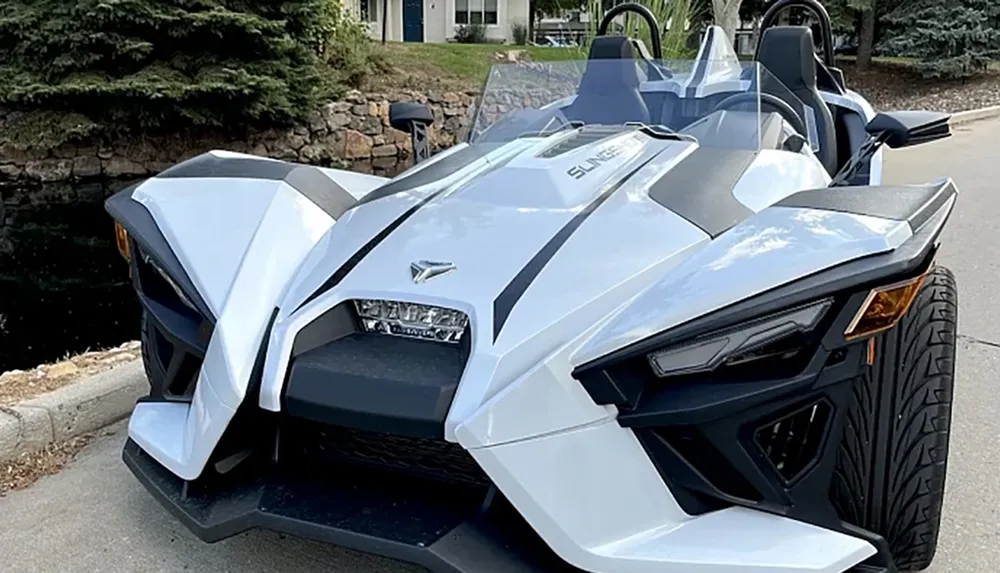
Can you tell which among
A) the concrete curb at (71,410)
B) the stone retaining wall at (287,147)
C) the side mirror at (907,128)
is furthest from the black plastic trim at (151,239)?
the stone retaining wall at (287,147)

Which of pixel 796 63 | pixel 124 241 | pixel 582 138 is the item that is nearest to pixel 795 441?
pixel 582 138

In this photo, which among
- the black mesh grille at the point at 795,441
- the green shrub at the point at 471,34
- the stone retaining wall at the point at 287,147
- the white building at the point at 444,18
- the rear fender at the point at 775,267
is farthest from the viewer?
the white building at the point at 444,18

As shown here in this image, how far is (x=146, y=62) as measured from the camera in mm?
11594

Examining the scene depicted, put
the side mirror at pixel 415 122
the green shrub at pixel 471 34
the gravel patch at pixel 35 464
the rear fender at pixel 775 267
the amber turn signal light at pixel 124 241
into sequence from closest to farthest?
1. the rear fender at pixel 775 267
2. the amber turn signal light at pixel 124 241
3. the gravel patch at pixel 35 464
4. the side mirror at pixel 415 122
5. the green shrub at pixel 471 34

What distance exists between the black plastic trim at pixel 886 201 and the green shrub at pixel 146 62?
10.8 m

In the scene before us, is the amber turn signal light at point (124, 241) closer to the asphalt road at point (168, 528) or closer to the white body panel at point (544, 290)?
the white body panel at point (544, 290)

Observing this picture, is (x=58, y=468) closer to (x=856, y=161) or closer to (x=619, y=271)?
(x=619, y=271)

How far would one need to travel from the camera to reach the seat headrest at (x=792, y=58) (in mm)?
3609

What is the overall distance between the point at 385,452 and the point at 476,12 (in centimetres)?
2798

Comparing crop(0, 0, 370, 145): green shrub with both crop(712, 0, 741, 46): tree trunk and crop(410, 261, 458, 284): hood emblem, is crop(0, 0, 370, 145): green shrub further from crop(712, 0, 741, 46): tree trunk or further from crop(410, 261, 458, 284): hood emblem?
crop(410, 261, 458, 284): hood emblem

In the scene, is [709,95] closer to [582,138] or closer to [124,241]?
[582,138]

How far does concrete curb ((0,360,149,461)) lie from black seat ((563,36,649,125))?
1.80m

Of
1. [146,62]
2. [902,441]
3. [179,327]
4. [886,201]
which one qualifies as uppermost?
[146,62]

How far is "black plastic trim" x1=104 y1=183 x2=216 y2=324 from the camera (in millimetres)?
1952
